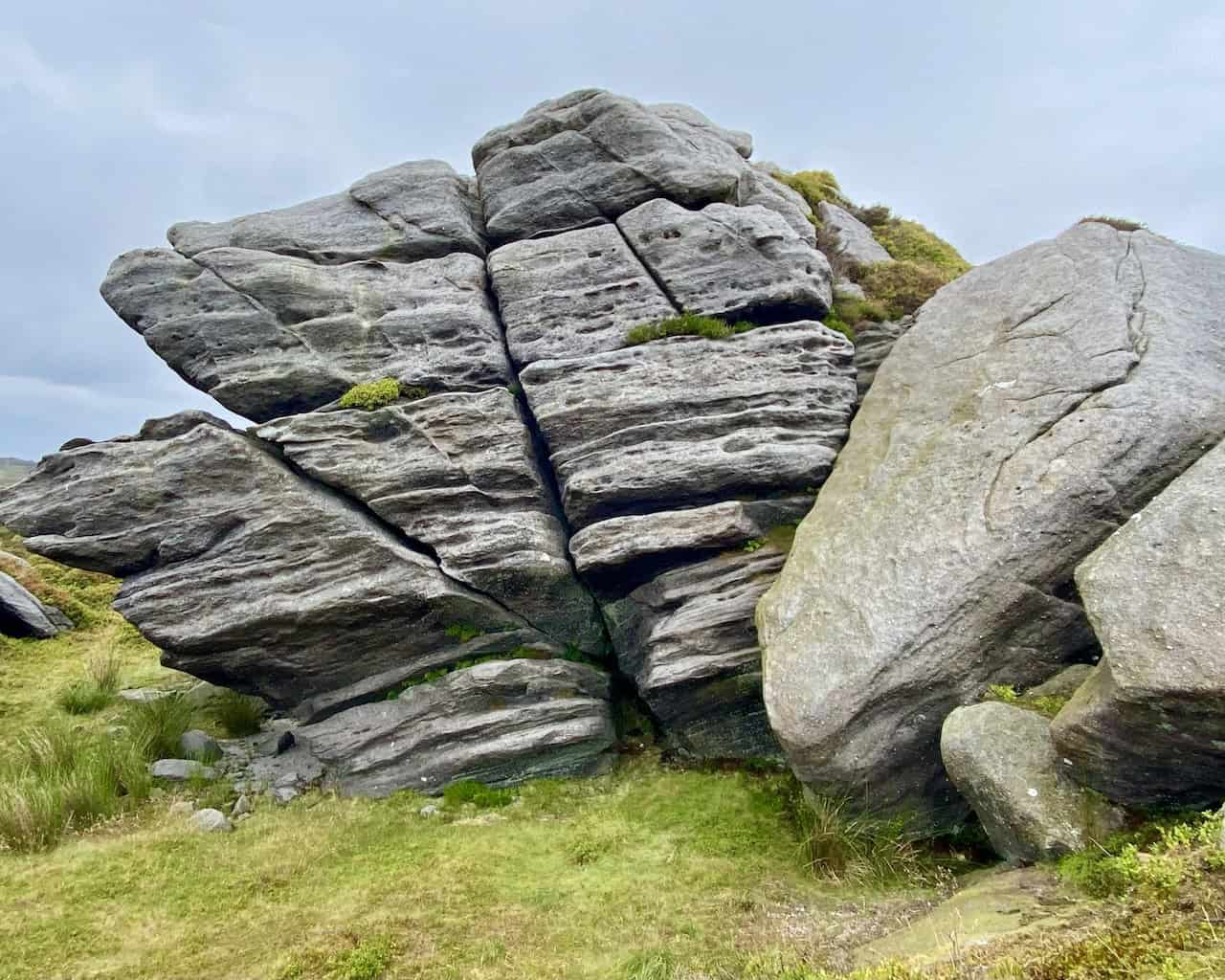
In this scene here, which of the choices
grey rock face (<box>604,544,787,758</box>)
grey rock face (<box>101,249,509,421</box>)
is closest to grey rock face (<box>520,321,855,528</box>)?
grey rock face (<box>604,544,787,758</box>)

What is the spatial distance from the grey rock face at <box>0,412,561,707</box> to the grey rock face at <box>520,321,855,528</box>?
4699mm

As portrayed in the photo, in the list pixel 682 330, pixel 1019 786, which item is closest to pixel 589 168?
pixel 682 330

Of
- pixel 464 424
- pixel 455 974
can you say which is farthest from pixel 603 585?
pixel 455 974

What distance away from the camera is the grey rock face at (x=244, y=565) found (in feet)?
57.9

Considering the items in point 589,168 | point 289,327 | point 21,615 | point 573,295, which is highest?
point 589,168

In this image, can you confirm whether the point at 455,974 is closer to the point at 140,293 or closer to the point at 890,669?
the point at 890,669

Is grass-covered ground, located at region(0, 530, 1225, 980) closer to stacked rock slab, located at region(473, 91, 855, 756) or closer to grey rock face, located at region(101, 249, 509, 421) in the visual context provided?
stacked rock slab, located at region(473, 91, 855, 756)

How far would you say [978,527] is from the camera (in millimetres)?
13211

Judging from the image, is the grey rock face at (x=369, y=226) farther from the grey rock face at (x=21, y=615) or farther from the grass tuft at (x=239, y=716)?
the grey rock face at (x=21, y=615)

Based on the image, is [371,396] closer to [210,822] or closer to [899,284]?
[210,822]

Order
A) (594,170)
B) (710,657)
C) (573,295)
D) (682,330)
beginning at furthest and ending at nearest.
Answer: (594,170) < (573,295) < (682,330) < (710,657)

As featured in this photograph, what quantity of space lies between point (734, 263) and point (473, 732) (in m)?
15.2

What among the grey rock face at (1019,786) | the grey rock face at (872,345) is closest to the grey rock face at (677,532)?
the grey rock face at (872,345)

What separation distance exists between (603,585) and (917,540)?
8.01m
